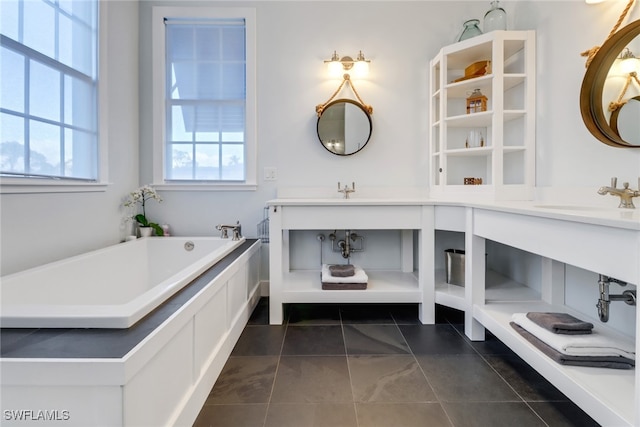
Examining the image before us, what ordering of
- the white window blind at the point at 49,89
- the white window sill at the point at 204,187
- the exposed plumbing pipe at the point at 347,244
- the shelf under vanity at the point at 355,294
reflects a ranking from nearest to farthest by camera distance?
the white window blind at the point at 49,89, the shelf under vanity at the point at 355,294, the exposed plumbing pipe at the point at 347,244, the white window sill at the point at 204,187

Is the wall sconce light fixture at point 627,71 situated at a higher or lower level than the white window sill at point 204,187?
higher

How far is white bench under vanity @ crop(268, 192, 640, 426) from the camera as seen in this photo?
970 millimetres

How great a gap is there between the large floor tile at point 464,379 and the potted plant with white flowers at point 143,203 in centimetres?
204

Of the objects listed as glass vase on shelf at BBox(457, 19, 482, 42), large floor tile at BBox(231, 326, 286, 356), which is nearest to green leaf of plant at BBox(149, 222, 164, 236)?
large floor tile at BBox(231, 326, 286, 356)

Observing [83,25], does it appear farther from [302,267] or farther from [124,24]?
[302,267]

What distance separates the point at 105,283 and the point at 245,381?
1047 millimetres

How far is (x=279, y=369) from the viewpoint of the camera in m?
1.51

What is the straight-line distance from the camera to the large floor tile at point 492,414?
1162mm

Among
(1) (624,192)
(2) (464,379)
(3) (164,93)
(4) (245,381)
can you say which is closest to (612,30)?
(1) (624,192)

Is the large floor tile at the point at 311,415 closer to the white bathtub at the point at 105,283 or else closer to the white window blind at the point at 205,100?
the white bathtub at the point at 105,283

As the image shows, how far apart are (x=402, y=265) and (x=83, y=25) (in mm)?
2672

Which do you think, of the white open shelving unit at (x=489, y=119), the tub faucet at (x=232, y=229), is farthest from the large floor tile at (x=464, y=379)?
the tub faucet at (x=232, y=229)

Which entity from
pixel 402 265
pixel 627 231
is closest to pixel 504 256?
pixel 402 265

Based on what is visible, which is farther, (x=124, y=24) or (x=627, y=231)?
(x=124, y=24)
